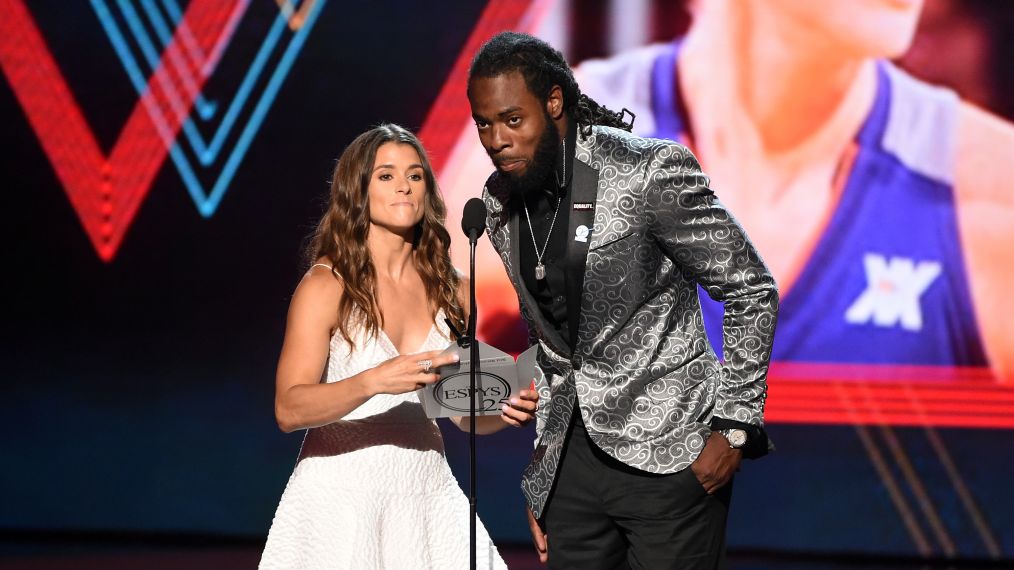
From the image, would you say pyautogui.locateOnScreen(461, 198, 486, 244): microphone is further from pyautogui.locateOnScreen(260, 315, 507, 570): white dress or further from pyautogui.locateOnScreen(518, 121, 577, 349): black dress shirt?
pyautogui.locateOnScreen(260, 315, 507, 570): white dress

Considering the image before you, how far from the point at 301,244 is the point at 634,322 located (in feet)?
10.1

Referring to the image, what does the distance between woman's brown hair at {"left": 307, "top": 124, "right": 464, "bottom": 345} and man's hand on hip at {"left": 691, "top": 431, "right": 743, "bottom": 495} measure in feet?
3.02

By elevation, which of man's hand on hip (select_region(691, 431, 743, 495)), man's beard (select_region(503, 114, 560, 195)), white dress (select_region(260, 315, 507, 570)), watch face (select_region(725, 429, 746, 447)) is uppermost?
man's beard (select_region(503, 114, 560, 195))

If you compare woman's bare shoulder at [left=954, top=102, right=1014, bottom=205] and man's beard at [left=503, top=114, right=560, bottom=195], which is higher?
man's beard at [left=503, top=114, right=560, bottom=195]

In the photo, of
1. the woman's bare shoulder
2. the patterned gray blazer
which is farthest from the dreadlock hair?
the woman's bare shoulder

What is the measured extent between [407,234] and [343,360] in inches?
14.1

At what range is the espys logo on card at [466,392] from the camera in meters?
1.92

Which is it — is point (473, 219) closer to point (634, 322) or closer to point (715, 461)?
point (634, 322)

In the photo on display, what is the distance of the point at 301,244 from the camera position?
15.3 feet

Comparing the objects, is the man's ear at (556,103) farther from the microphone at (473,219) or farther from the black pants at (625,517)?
the black pants at (625,517)

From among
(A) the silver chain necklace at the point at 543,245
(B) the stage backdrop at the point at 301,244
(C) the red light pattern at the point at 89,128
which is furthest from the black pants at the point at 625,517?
(C) the red light pattern at the point at 89,128

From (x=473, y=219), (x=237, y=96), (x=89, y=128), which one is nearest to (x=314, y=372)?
(x=473, y=219)

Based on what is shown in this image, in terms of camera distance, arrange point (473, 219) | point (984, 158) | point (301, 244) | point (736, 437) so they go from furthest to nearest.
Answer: point (984, 158)
point (301, 244)
point (473, 219)
point (736, 437)

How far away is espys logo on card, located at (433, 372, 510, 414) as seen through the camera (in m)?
1.92
